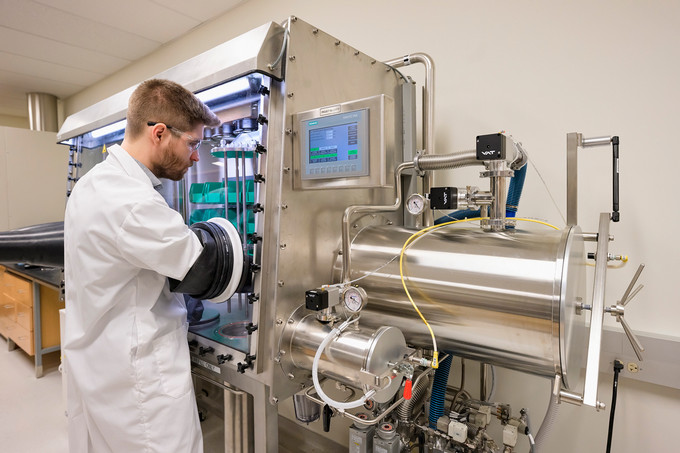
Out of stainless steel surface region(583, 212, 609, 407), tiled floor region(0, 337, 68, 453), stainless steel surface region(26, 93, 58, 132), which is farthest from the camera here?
stainless steel surface region(26, 93, 58, 132)

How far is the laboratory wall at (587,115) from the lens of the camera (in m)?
1.22

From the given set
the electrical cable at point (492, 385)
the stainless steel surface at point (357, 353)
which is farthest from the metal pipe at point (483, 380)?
the stainless steel surface at point (357, 353)

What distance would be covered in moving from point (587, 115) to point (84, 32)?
3299mm

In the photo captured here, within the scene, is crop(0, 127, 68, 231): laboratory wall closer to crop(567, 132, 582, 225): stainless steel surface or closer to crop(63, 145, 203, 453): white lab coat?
crop(63, 145, 203, 453): white lab coat

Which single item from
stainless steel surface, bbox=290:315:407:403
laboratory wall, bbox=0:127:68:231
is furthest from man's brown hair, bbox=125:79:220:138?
laboratory wall, bbox=0:127:68:231

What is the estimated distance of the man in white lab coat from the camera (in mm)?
978

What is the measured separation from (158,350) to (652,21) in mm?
1856

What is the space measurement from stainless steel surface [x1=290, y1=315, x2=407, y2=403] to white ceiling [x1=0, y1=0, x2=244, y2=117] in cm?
230

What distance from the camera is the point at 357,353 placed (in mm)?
943

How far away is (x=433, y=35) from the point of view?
1.67 meters

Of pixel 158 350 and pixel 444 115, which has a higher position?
pixel 444 115

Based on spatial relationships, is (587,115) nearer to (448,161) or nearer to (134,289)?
(448,161)

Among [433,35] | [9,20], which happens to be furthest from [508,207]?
[9,20]

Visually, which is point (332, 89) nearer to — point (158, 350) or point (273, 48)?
point (273, 48)
